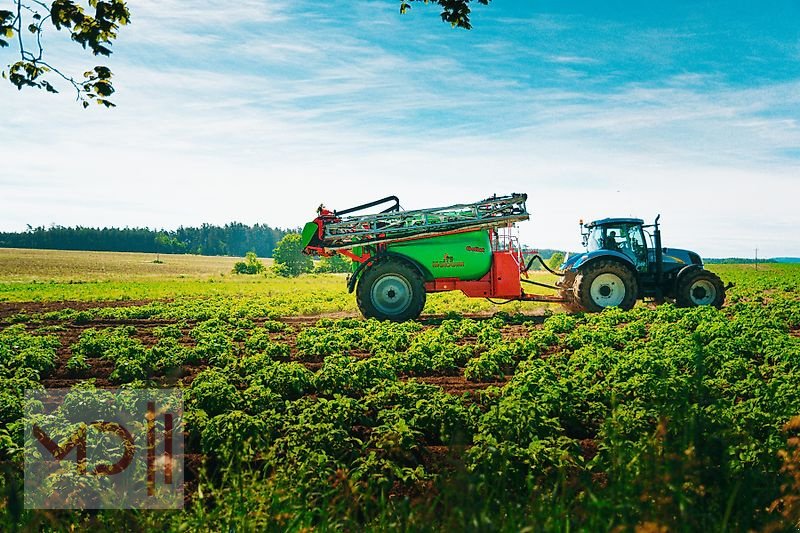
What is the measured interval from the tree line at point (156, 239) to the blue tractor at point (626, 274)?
335ft

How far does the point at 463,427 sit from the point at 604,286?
1164 centimetres

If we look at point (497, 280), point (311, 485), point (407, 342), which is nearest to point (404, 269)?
point (497, 280)

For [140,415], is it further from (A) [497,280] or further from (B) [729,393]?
(A) [497,280]

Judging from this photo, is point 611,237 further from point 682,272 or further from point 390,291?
point 390,291

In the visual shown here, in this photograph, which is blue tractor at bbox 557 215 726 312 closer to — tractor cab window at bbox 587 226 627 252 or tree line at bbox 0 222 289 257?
tractor cab window at bbox 587 226 627 252

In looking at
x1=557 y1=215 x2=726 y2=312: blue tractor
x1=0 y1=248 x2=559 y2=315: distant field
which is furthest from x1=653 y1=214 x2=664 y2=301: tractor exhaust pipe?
x1=0 y1=248 x2=559 y2=315: distant field

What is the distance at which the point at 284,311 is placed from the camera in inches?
880

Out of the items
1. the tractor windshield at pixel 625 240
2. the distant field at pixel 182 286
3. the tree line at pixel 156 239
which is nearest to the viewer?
the tractor windshield at pixel 625 240

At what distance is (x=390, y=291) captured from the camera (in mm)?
16406

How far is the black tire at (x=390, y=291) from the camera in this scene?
16.3 m

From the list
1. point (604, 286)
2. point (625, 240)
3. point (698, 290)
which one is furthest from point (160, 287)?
point (698, 290)

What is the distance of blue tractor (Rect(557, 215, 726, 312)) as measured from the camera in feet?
55.7

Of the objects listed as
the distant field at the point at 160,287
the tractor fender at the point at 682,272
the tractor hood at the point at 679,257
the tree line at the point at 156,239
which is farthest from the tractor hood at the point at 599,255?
the tree line at the point at 156,239

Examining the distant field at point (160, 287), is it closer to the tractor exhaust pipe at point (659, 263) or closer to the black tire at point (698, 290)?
the tractor exhaust pipe at point (659, 263)
